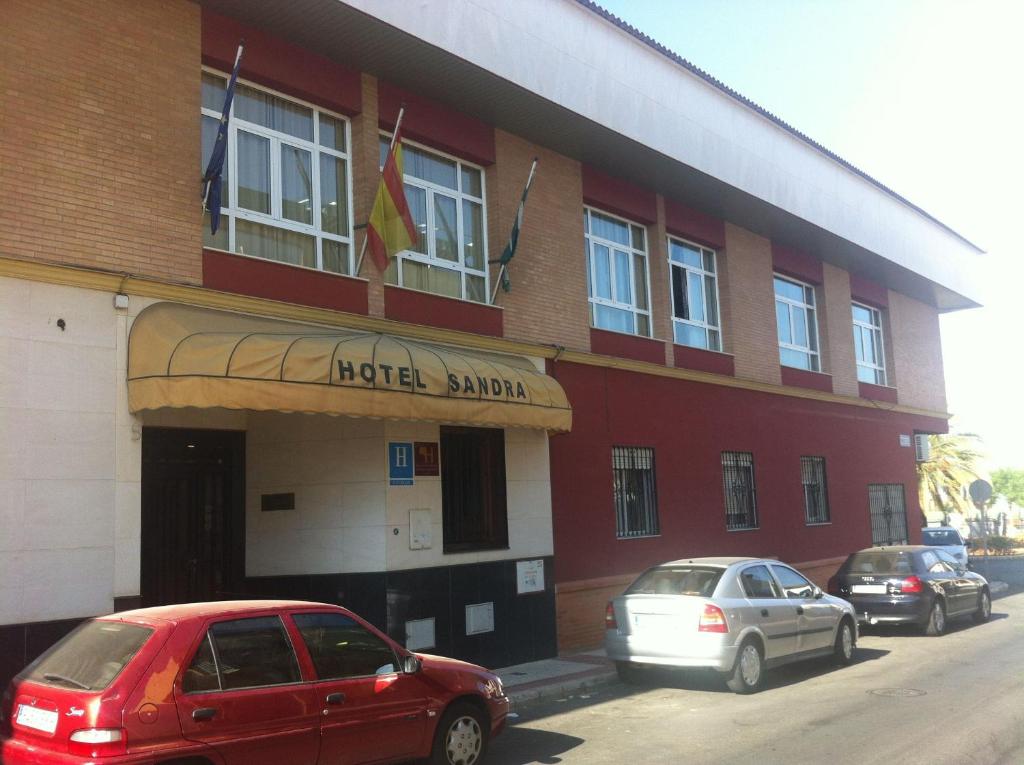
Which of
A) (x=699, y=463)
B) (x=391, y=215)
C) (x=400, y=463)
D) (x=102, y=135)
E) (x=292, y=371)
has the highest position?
(x=102, y=135)

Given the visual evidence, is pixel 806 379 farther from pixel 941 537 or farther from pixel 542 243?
pixel 542 243

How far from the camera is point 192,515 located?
12133 mm

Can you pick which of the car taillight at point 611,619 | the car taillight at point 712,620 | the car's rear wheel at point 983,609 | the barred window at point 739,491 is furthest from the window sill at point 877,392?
the car taillight at point 712,620

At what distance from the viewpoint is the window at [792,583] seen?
38.9ft

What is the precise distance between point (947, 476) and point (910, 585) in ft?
86.7

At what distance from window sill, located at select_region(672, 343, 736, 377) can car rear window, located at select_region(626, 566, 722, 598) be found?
6.97 m

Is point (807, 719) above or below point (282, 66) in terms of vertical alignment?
below

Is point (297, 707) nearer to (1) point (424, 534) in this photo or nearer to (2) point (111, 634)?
(2) point (111, 634)

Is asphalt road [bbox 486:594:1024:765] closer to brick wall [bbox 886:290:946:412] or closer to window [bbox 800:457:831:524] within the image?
window [bbox 800:457:831:524]

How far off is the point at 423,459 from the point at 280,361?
3.05 m

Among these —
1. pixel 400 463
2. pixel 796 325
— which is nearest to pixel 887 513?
pixel 796 325

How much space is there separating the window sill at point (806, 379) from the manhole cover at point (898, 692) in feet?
36.4

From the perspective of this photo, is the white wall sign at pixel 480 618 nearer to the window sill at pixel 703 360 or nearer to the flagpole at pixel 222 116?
the flagpole at pixel 222 116

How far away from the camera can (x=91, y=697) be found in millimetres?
5418
